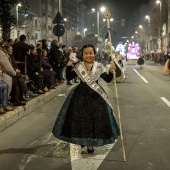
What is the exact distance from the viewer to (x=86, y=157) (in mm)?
5641

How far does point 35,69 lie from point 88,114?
A: 6.87 meters

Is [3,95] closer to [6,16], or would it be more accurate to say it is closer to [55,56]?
[6,16]

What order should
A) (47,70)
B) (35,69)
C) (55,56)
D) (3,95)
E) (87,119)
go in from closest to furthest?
(87,119)
(3,95)
(35,69)
(47,70)
(55,56)

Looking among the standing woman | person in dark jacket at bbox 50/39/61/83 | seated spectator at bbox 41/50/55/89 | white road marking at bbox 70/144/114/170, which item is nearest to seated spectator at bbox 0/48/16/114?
white road marking at bbox 70/144/114/170

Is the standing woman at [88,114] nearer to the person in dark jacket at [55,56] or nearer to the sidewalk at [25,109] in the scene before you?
the sidewalk at [25,109]

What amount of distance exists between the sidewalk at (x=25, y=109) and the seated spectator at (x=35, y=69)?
402mm

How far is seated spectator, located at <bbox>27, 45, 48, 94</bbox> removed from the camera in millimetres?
12148

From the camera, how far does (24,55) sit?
12.2m

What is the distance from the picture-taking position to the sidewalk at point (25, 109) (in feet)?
26.5

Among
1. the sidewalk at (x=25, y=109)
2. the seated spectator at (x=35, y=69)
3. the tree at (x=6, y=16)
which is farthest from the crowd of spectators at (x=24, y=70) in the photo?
the tree at (x=6, y=16)

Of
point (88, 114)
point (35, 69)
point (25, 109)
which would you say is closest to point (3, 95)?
point (25, 109)

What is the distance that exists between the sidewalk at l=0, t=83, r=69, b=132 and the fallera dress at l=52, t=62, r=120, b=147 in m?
2.56

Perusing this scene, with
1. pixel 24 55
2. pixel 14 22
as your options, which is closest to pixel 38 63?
pixel 24 55

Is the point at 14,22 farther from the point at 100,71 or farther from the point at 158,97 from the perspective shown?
the point at 100,71
